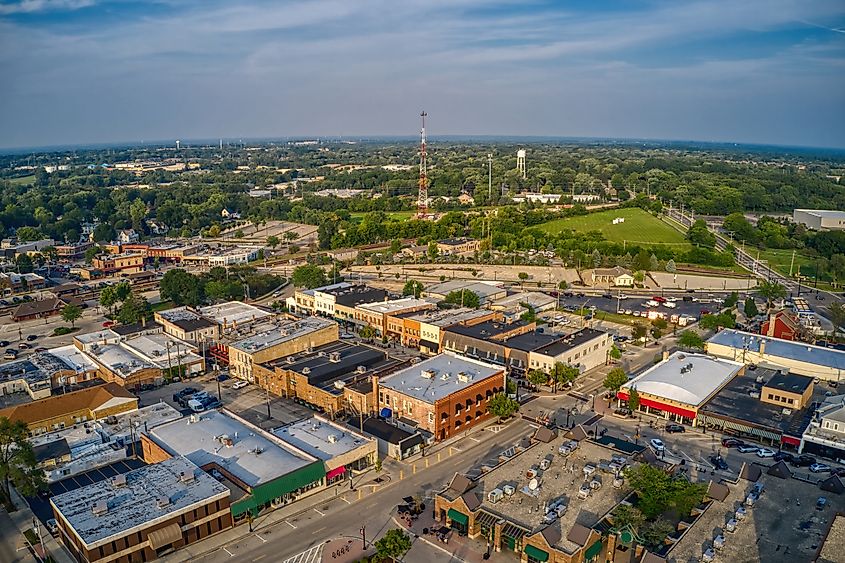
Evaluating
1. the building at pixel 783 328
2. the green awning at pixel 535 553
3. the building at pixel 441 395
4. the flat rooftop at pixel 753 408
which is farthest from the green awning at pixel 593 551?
the building at pixel 783 328

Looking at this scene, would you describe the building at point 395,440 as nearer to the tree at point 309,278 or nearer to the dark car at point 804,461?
the dark car at point 804,461

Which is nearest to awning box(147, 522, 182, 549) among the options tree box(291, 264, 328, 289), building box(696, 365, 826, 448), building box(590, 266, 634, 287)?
building box(696, 365, 826, 448)

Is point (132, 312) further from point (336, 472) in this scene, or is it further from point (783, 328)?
point (783, 328)

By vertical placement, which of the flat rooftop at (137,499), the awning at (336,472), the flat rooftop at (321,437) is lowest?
the awning at (336,472)

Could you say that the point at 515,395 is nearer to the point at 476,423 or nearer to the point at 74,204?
the point at 476,423

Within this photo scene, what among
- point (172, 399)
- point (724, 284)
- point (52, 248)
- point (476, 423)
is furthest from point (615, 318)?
point (52, 248)

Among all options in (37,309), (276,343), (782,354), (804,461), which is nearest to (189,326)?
(276,343)
